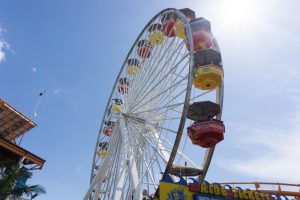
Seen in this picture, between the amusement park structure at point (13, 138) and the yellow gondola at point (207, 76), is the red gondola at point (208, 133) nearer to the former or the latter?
the yellow gondola at point (207, 76)

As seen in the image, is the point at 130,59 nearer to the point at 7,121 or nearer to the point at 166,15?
the point at 166,15

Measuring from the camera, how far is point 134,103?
19.9 m

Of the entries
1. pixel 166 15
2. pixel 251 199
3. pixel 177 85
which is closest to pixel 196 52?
pixel 177 85

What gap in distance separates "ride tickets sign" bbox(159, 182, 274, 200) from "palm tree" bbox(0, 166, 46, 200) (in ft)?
26.7

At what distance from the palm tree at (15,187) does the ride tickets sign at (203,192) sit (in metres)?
8.15

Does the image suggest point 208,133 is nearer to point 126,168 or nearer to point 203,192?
point 203,192

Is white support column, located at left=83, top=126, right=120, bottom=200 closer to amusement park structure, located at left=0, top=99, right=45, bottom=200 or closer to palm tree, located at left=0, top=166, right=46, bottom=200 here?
palm tree, located at left=0, top=166, right=46, bottom=200

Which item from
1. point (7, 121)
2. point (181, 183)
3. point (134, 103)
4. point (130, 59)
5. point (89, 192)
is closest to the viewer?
point (181, 183)

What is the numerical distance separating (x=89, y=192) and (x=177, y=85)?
24.4ft

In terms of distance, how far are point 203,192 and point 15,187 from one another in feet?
32.7

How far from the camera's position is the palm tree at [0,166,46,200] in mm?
16859

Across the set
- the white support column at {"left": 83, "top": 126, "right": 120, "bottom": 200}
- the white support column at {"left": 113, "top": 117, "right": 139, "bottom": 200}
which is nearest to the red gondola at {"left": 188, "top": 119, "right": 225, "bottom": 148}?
the white support column at {"left": 113, "top": 117, "right": 139, "bottom": 200}

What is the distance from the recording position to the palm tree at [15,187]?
16859mm

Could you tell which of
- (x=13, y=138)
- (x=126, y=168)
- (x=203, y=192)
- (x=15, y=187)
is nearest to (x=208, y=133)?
(x=203, y=192)
